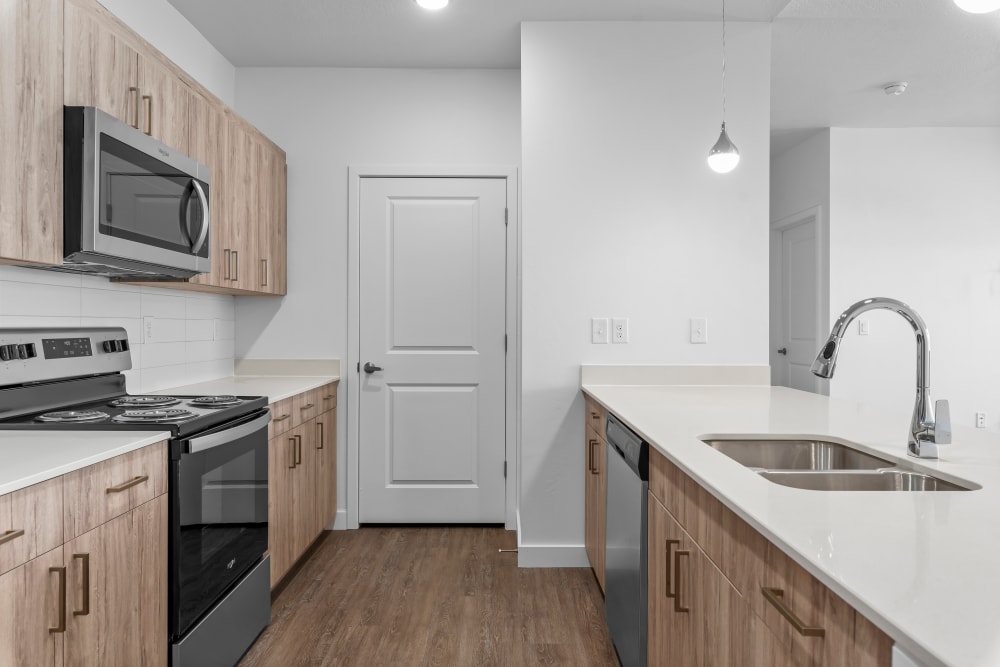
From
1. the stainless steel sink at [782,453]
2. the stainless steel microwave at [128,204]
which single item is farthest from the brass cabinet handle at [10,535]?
the stainless steel sink at [782,453]

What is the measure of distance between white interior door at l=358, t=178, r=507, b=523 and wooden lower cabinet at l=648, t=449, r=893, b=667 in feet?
6.32

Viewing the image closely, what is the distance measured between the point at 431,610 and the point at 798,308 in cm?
404

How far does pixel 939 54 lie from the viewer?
3.38 m

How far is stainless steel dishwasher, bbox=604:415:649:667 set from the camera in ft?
5.68

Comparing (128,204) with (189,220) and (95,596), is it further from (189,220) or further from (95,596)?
(95,596)

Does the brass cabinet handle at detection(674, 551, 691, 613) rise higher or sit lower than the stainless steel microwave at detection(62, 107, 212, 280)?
lower

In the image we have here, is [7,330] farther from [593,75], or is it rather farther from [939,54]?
[939,54]

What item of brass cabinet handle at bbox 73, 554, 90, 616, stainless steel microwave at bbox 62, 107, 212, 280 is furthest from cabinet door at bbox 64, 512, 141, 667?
stainless steel microwave at bbox 62, 107, 212, 280

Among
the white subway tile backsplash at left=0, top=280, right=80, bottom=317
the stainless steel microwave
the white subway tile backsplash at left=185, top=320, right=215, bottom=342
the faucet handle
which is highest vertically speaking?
the stainless steel microwave

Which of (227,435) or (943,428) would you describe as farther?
(227,435)

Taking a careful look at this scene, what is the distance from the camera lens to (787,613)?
0.88 metres

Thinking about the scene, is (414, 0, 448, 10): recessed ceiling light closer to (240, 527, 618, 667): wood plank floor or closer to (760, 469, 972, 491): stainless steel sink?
(760, 469, 972, 491): stainless steel sink

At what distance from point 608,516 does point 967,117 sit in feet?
13.6

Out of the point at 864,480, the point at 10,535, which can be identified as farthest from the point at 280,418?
the point at 864,480
